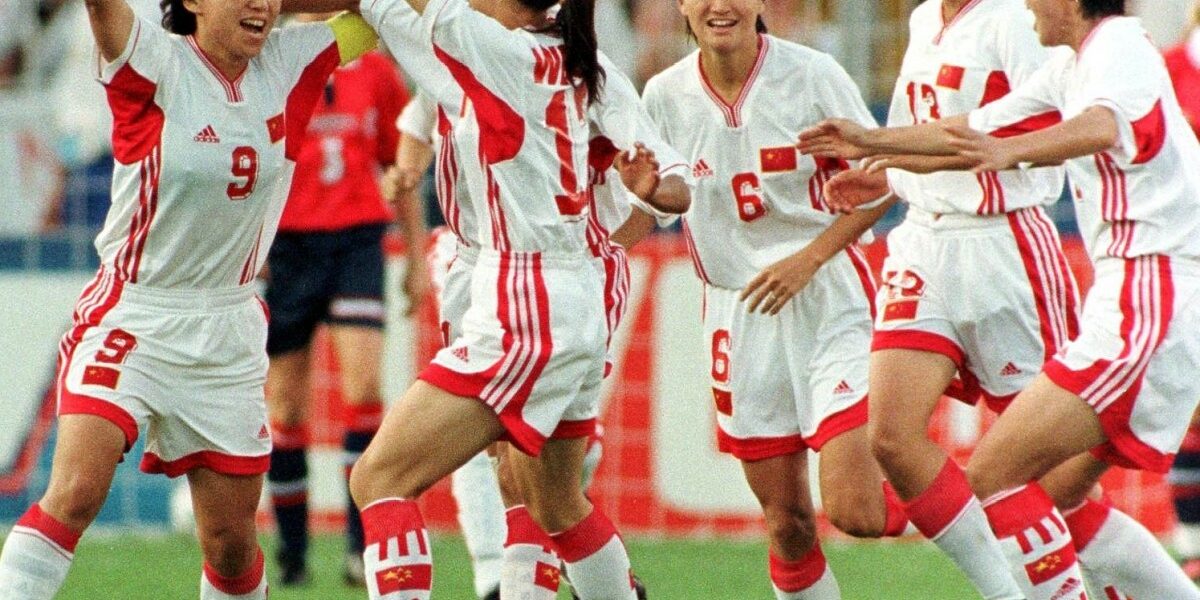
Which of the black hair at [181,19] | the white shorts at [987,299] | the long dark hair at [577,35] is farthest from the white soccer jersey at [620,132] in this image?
the black hair at [181,19]

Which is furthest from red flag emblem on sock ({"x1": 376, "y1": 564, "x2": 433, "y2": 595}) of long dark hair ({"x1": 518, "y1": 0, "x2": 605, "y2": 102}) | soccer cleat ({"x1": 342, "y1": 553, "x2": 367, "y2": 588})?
soccer cleat ({"x1": 342, "y1": 553, "x2": 367, "y2": 588})

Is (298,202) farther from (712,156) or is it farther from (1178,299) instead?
(1178,299)

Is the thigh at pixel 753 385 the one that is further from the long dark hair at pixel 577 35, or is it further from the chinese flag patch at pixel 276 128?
the chinese flag patch at pixel 276 128

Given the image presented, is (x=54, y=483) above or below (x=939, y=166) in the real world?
below

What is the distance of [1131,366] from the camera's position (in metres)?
5.15

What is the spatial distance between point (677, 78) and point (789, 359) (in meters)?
0.95

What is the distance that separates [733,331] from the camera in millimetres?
6188

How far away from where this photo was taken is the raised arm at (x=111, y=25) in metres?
5.02

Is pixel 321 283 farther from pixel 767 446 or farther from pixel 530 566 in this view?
pixel 530 566

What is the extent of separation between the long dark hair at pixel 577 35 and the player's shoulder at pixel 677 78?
103cm

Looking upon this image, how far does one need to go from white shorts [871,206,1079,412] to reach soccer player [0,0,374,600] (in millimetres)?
1846

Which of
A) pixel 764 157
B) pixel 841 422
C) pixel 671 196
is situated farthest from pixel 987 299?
pixel 671 196

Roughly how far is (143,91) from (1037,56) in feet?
8.54

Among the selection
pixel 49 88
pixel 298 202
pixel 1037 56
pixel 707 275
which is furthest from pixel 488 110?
pixel 49 88
